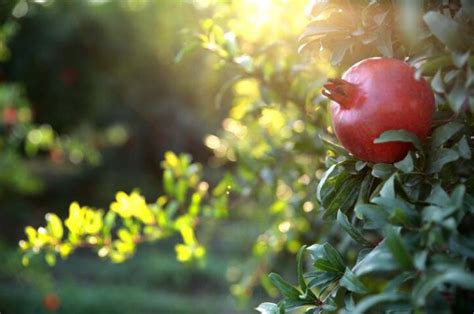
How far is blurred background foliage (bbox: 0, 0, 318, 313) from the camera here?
56.3 inches

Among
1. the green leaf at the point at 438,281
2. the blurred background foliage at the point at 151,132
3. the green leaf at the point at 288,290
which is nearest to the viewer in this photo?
the green leaf at the point at 438,281

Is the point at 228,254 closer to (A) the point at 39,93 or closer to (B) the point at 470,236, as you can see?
(A) the point at 39,93

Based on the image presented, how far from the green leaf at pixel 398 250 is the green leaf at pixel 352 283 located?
88 mm

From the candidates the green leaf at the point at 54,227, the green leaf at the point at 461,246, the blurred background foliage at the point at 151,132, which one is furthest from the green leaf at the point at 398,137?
the green leaf at the point at 54,227

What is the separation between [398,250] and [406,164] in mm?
123

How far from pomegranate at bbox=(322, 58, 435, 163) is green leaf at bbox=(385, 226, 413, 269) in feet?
0.46

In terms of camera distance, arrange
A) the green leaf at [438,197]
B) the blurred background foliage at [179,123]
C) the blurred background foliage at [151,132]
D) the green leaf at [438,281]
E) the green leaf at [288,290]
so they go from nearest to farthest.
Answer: the green leaf at [438,281] < the green leaf at [438,197] < the green leaf at [288,290] < the blurred background foliage at [179,123] < the blurred background foliage at [151,132]

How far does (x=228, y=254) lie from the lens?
8.27m

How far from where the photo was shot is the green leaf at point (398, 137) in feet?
1.92

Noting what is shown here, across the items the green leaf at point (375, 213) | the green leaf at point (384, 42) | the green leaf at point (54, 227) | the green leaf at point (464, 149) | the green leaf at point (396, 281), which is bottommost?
the green leaf at point (396, 281)

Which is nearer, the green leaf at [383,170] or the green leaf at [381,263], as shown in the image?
the green leaf at [381,263]

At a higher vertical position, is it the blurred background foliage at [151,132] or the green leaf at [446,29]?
the blurred background foliage at [151,132]

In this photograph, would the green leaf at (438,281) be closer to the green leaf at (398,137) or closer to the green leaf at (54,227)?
the green leaf at (398,137)

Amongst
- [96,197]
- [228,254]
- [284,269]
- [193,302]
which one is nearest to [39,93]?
[96,197]
